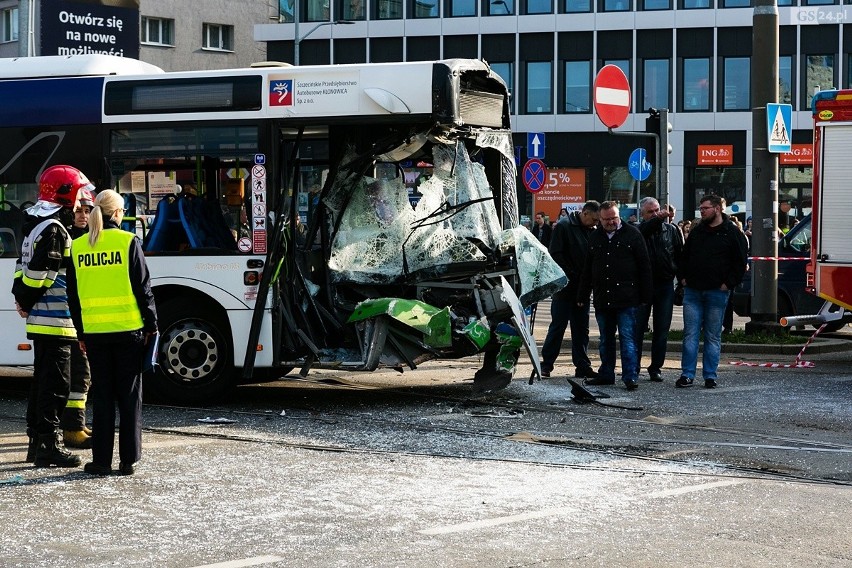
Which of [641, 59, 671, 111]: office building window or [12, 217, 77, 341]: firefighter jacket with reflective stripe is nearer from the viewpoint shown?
[12, 217, 77, 341]: firefighter jacket with reflective stripe

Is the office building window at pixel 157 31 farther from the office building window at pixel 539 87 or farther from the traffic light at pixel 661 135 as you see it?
the traffic light at pixel 661 135

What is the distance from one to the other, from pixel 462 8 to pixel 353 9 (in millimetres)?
4229

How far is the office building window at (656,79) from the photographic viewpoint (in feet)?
156

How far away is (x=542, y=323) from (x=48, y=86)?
11.3 meters

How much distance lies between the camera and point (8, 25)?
51125 mm

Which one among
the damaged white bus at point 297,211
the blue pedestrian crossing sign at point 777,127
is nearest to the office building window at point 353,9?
the blue pedestrian crossing sign at point 777,127

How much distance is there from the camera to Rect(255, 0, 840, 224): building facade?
4650cm

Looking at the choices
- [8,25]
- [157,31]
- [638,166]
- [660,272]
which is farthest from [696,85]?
[660,272]

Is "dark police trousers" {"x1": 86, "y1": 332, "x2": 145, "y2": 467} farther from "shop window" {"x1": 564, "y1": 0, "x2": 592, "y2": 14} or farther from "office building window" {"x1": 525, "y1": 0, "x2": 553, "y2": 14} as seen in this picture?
"office building window" {"x1": 525, "y1": 0, "x2": 553, "y2": 14}

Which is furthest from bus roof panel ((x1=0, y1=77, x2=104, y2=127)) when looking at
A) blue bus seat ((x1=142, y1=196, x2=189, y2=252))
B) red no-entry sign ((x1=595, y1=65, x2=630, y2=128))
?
red no-entry sign ((x1=595, y1=65, x2=630, y2=128))

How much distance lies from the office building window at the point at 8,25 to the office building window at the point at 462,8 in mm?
16156

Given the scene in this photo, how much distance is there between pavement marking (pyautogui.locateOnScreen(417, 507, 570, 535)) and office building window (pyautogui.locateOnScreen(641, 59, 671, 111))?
4177cm

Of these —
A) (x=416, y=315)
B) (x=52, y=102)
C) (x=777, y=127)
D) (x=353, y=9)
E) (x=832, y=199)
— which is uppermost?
(x=353, y=9)

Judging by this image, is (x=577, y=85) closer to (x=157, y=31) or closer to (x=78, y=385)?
(x=157, y=31)
